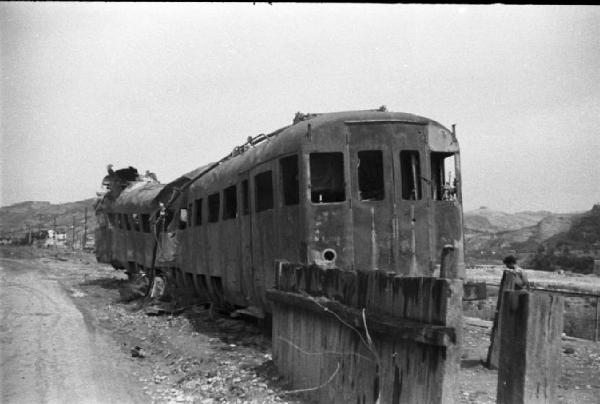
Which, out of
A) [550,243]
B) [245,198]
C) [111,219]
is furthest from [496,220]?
[245,198]

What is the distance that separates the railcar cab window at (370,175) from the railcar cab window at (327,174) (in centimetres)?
33

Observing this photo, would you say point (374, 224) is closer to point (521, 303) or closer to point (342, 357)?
point (342, 357)

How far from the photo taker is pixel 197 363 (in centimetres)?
860

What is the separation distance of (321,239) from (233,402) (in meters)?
2.48

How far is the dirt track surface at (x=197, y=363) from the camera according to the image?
22.0ft

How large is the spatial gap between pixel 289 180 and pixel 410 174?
1.83 meters

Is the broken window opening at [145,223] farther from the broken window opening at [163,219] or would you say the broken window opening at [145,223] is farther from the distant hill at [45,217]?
the distant hill at [45,217]

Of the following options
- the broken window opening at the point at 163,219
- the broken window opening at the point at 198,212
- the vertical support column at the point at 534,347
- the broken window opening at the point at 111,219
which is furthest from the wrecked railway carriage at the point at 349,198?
the broken window opening at the point at 111,219

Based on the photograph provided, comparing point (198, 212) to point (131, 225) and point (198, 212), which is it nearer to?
point (198, 212)

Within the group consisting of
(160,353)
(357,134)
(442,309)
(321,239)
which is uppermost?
(357,134)

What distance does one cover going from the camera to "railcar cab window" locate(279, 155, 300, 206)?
8.56m

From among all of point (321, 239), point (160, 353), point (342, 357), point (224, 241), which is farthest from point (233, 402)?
point (224, 241)

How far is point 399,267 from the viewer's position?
7.95 m

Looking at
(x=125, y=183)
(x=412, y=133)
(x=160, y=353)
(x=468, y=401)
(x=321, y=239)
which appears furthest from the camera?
(x=125, y=183)
